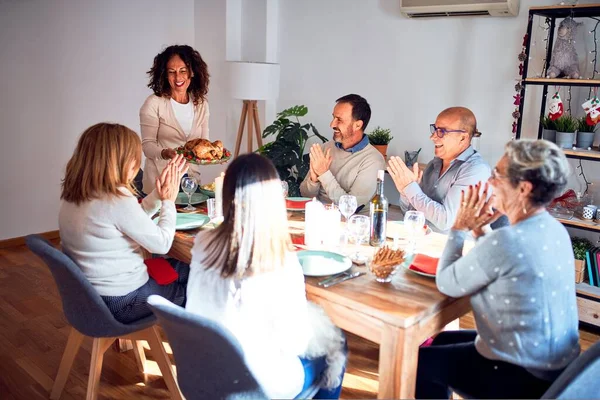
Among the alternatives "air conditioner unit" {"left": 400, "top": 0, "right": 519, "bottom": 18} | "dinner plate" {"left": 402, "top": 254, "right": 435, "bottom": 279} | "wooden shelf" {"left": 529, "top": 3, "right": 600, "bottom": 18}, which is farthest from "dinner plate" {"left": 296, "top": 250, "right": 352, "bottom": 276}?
"air conditioner unit" {"left": 400, "top": 0, "right": 519, "bottom": 18}

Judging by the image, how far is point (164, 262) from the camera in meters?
2.34

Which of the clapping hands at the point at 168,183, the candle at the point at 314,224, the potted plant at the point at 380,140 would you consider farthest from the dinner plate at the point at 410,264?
the potted plant at the point at 380,140

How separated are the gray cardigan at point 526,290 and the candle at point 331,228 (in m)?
0.58

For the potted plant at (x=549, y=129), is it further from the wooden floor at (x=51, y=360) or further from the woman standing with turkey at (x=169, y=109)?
the woman standing with turkey at (x=169, y=109)

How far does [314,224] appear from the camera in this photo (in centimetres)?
206

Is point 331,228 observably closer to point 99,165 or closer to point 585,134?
point 99,165

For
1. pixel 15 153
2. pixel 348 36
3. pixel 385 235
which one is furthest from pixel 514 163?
pixel 15 153

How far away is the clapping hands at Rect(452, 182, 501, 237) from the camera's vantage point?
1681 millimetres

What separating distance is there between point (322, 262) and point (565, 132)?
1.87 metres

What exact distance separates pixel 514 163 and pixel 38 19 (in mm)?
3858

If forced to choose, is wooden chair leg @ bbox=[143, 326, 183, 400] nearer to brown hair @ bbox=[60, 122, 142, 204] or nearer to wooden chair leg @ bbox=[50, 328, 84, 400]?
wooden chair leg @ bbox=[50, 328, 84, 400]

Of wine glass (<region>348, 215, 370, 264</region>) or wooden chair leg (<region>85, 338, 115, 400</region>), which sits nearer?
wine glass (<region>348, 215, 370, 264</region>)

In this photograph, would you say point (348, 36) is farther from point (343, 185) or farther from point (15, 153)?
point (15, 153)

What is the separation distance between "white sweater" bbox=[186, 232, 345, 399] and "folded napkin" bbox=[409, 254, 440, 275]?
47cm
